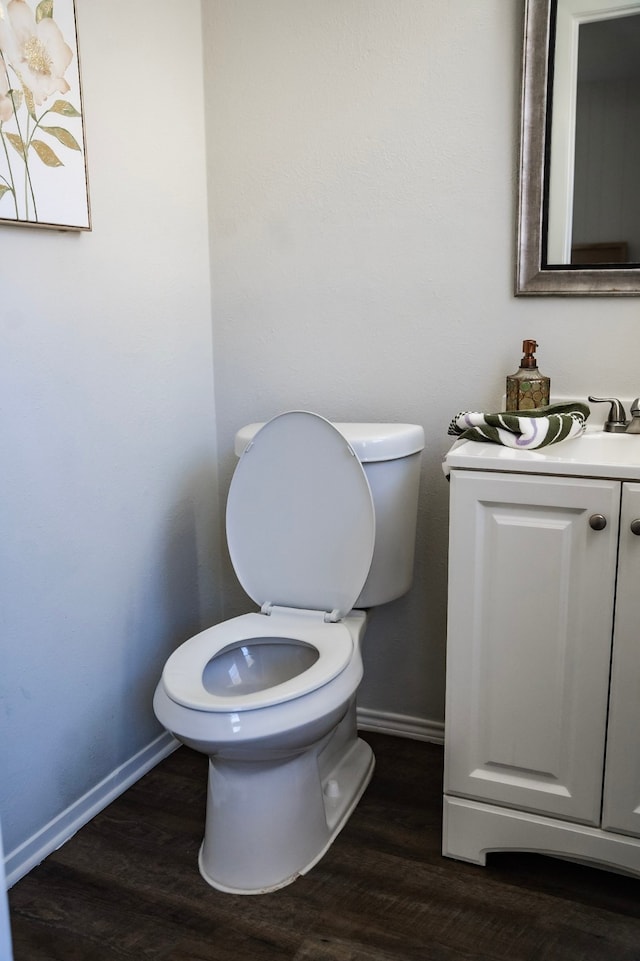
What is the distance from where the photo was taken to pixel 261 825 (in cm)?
165

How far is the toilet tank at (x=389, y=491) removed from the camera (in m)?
1.81

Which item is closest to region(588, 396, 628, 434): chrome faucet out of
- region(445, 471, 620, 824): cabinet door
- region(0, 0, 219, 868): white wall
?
region(445, 471, 620, 824): cabinet door

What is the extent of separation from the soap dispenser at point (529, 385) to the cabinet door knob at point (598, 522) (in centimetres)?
Answer: 41

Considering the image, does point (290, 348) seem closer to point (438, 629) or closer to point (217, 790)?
point (438, 629)

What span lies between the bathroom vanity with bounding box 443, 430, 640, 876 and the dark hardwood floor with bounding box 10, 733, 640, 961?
90 mm

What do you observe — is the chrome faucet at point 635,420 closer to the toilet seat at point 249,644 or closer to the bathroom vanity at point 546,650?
the bathroom vanity at point 546,650

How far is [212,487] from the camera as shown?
229 cm

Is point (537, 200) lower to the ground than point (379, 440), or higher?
higher

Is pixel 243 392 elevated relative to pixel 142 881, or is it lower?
elevated

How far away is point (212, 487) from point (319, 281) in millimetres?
642

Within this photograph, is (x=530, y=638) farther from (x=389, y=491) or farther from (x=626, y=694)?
(x=389, y=491)

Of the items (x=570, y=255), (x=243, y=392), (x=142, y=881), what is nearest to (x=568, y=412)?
(x=570, y=255)

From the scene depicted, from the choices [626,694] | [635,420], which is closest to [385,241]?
[635,420]

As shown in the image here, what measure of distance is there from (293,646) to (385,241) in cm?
99
